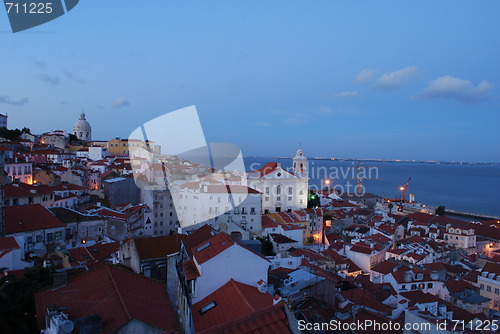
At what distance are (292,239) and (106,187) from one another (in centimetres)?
1145

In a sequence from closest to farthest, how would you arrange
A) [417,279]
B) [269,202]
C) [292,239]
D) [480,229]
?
1. [417,279]
2. [292,239]
3. [480,229]
4. [269,202]

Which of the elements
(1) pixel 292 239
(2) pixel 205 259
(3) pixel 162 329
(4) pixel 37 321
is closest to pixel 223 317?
(3) pixel 162 329

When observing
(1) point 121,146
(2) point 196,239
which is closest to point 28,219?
(2) point 196,239

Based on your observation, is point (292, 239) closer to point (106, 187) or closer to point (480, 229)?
point (106, 187)

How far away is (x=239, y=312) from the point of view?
16.2ft

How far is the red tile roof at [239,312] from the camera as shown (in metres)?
3.11

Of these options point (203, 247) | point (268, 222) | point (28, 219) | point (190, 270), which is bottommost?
point (268, 222)

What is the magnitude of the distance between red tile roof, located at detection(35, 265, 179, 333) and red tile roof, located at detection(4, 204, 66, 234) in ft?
25.1

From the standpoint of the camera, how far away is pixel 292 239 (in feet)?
63.7

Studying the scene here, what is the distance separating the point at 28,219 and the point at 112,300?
9.38 meters

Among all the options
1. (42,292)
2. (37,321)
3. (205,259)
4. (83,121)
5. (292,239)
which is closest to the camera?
(37,321)

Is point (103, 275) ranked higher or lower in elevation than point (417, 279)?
higher

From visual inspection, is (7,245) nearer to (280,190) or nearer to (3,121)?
(280,190)

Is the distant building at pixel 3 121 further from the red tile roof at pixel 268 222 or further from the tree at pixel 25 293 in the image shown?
the tree at pixel 25 293
